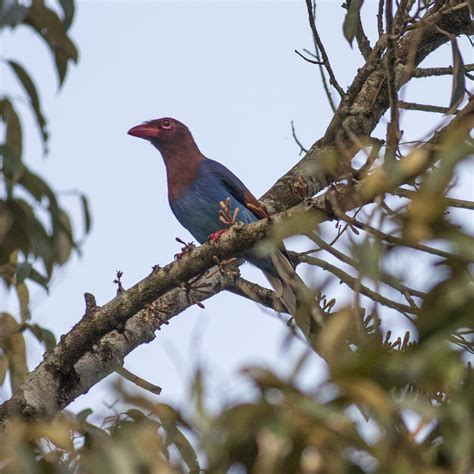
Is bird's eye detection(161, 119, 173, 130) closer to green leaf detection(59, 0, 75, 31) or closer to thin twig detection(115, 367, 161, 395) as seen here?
thin twig detection(115, 367, 161, 395)

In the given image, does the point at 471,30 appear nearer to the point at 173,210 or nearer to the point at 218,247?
the point at 173,210

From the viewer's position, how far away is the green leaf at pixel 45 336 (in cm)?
480

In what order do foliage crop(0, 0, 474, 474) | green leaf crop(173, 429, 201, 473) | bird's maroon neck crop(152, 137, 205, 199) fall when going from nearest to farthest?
foliage crop(0, 0, 474, 474), green leaf crop(173, 429, 201, 473), bird's maroon neck crop(152, 137, 205, 199)

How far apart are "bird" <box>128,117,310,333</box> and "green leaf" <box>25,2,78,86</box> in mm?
2509

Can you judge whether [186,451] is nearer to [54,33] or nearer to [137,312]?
[54,33]

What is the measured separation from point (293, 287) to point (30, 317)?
5.92ft

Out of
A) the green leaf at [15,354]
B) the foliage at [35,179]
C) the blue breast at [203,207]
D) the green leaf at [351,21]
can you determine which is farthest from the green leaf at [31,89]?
the blue breast at [203,207]

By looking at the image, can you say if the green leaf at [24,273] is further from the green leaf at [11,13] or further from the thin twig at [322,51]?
the thin twig at [322,51]

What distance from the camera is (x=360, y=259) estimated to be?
272 cm

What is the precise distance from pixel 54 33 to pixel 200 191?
11.6 feet

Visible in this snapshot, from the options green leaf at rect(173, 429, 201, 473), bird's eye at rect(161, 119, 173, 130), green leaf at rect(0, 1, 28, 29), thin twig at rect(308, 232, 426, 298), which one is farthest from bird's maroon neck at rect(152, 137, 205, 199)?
green leaf at rect(173, 429, 201, 473)

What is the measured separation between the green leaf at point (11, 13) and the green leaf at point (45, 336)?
1905 mm

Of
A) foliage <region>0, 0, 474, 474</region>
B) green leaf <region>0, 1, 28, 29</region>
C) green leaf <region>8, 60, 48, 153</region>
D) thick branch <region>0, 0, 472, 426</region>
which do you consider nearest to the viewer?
foliage <region>0, 0, 474, 474</region>

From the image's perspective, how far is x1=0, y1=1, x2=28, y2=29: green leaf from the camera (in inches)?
127
